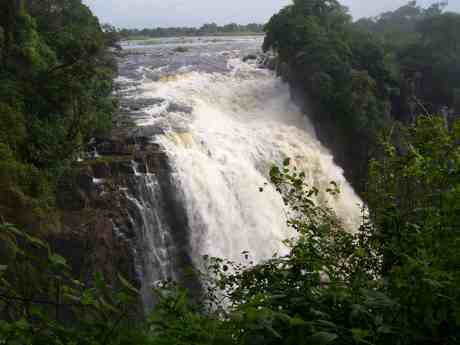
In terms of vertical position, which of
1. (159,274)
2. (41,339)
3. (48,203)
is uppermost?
(41,339)

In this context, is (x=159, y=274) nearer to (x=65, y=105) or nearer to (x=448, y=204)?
(x=65, y=105)

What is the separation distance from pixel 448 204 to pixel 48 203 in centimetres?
835

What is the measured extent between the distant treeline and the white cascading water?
3489 cm

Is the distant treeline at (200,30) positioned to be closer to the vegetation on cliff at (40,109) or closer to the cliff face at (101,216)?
the vegetation on cliff at (40,109)

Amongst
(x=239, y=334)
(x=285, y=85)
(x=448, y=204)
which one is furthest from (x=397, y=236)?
(x=285, y=85)

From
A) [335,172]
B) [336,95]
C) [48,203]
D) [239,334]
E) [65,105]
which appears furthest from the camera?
[336,95]

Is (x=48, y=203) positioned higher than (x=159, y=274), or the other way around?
(x=48, y=203)

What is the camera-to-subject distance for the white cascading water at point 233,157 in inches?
482

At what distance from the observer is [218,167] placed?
13.3 m

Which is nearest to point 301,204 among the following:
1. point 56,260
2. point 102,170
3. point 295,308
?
point 295,308

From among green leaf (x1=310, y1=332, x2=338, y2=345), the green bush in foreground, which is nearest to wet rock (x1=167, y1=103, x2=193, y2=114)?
the green bush in foreground

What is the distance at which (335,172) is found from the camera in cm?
1736

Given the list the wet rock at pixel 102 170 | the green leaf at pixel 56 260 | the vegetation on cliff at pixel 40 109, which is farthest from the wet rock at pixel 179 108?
the green leaf at pixel 56 260

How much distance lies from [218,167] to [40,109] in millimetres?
4210
